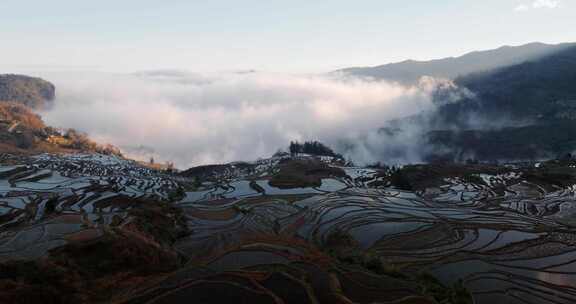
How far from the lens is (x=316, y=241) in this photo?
32781 mm

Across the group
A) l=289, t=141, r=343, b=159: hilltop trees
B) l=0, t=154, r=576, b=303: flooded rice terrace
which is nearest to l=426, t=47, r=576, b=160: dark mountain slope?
l=289, t=141, r=343, b=159: hilltop trees

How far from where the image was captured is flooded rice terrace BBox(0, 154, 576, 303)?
2122 centimetres

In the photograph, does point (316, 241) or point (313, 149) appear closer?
point (316, 241)

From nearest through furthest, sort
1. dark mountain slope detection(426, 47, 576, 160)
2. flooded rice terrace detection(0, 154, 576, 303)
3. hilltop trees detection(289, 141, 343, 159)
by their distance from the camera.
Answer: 1. flooded rice terrace detection(0, 154, 576, 303)
2. dark mountain slope detection(426, 47, 576, 160)
3. hilltop trees detection(289, 141, 343, 159)

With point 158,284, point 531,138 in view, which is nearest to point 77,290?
point 158,284

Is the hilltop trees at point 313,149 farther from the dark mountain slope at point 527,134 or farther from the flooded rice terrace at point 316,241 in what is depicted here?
the flooded rice terrace at point 316,241

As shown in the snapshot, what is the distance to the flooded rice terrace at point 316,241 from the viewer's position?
69.6 feet

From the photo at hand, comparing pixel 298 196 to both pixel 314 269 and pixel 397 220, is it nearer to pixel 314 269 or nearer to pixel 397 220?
pixel 397 220

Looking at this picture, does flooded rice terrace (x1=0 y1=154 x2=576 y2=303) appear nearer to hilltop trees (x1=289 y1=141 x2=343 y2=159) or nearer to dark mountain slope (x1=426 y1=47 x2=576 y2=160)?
hilltop trees (x1=289 y1=141 x2=343 y2=159)

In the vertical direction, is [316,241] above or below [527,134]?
above

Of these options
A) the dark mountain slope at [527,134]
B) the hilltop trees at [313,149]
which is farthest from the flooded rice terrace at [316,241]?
the dark mountain slope at [527,134]

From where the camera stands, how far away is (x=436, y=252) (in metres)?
28.7

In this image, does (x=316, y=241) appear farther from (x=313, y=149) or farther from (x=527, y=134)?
(x=527, y=134)

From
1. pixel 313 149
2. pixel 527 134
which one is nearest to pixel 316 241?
pixel 313 149
